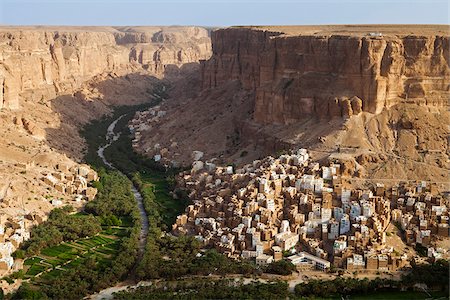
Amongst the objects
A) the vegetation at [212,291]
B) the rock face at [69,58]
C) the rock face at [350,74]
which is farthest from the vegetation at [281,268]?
the rock face at [69,58]

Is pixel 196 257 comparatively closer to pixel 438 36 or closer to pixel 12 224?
pixel 12 224

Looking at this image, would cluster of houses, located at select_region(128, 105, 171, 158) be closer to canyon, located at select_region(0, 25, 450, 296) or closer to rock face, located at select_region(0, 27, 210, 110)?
canyon, located at select_region(0, 25, 450, 296)

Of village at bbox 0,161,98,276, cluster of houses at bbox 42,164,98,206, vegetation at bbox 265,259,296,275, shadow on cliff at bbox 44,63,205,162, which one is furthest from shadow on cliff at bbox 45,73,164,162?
vegetation at bbox 265,259,296,275

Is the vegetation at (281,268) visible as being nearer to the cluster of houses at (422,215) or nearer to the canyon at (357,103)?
the cluster of houses at (422,215)

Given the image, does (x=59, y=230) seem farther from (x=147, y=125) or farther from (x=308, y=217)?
(x=147, y=125)

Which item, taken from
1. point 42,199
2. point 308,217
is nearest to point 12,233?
point 42,199
